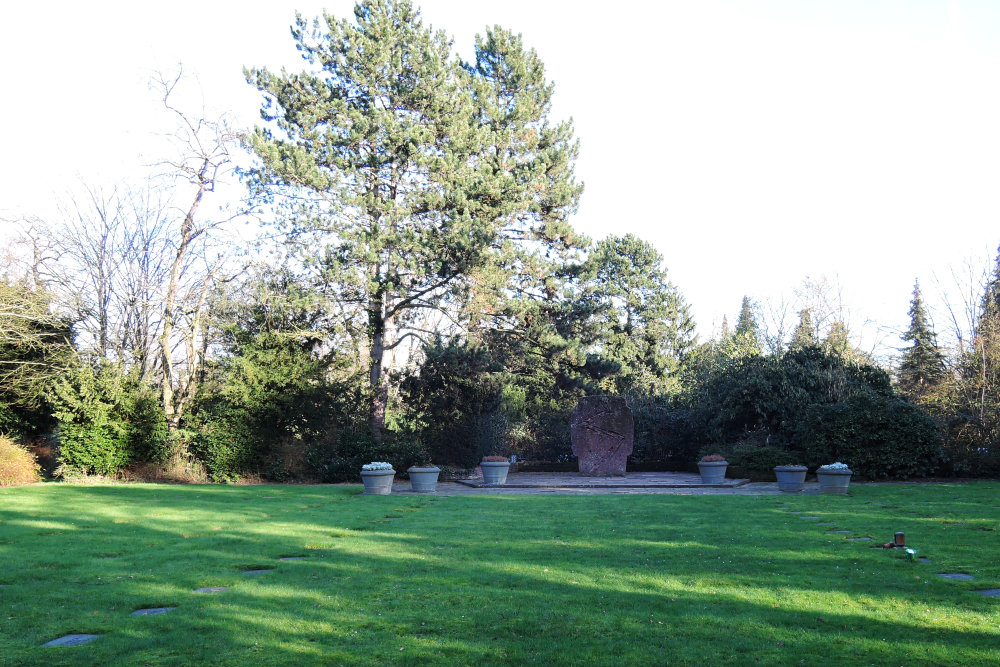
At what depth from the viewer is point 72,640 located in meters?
4.88

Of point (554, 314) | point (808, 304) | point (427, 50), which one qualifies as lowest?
point (554, 314)

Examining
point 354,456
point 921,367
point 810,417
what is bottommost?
point 354,456

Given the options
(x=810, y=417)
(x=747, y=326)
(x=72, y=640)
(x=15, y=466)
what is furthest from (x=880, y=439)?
(x=747, y=326)

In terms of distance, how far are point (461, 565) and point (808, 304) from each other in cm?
3619

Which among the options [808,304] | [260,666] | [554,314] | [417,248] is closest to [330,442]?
[417,248]

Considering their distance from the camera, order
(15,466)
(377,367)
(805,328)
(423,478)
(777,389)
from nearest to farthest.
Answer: (423,478) < (15,466) < (777,389) < (377,367) < (805,328)

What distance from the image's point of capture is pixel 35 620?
5.35 meters

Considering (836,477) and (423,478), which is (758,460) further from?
(423,478)

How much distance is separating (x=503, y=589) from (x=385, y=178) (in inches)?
761

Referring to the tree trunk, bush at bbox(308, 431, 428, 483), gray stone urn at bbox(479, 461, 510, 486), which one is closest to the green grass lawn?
gray stone urn at bbox(479, 461, 510, 486)

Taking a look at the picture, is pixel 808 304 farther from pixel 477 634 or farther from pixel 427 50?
pixel 477 634

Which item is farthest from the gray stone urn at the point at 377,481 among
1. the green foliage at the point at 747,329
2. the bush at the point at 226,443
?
the green foliage at the point at 747,329

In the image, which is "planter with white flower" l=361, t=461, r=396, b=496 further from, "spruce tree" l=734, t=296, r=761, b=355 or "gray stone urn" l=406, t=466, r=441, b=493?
"spruce tree" l=734, t=296, r=761, b=355

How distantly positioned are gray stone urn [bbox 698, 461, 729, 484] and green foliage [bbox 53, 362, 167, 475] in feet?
51.2
